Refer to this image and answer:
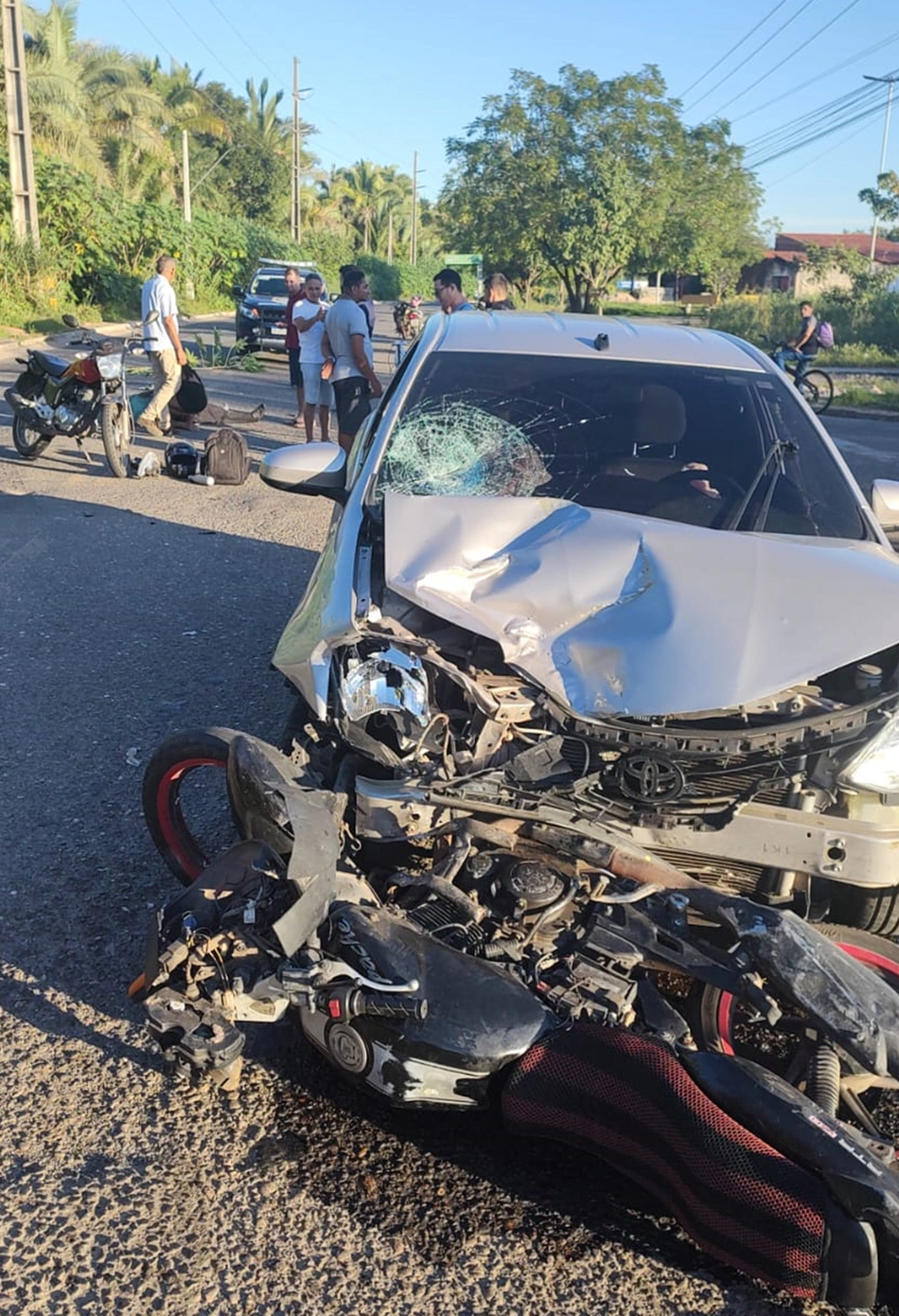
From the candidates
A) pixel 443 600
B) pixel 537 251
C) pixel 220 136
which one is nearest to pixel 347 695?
pixel 443 600

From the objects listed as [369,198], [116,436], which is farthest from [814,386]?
[369,198]

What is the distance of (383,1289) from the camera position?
2268 millimetres

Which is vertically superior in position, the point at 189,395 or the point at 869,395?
the point at 189,395

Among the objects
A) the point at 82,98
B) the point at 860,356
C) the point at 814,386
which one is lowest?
the point at 814,386

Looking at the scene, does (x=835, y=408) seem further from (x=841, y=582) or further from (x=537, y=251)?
(x=537, y=251)

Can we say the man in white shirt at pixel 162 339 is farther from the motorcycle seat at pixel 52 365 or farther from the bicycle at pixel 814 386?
the bicycle at pixel 814 386

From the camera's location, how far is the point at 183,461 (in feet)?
34.4

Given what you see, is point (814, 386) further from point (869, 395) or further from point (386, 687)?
point (386, 687)

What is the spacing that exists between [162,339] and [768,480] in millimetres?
8272

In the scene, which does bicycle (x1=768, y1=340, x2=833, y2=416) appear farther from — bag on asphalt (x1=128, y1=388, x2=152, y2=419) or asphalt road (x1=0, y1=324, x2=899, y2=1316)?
asphalt road (x1=0, y1=324, x2=899, y2=1316)

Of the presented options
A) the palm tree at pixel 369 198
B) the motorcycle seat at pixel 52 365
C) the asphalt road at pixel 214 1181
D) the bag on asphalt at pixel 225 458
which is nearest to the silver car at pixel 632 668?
the asphalt road at pixel 214 1181

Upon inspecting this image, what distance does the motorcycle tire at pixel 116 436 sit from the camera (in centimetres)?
1007

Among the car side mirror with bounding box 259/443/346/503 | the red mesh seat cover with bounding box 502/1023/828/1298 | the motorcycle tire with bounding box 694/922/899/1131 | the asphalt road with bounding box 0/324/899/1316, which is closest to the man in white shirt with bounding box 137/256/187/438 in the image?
the car side mirror with bounding box 259/443/346/503

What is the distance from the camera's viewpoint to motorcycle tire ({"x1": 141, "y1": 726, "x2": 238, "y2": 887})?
3264 mm
